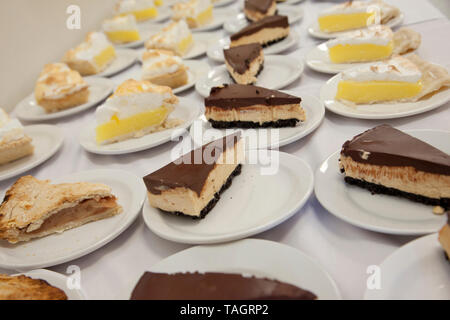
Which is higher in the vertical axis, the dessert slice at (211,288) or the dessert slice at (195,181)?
the dessert slice at (195,181)

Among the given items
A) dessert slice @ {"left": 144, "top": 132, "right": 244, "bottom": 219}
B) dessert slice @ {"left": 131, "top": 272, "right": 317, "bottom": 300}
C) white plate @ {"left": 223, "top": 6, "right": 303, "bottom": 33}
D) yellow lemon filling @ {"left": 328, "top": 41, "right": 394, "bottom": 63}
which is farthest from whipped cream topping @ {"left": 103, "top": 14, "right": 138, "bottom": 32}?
dessert slice @ {"left": 131, "top": 272, "right": 317, "bottom": 300}

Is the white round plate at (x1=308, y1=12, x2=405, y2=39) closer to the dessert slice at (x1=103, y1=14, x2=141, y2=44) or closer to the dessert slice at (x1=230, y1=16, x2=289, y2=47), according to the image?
the dessert slice at (x1=230, y1=16, x2=289, y2=47)

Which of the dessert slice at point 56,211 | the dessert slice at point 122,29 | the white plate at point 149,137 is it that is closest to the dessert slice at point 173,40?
the dessert slice at point 122,29

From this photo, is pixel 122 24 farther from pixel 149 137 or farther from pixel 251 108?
pixel 251 108

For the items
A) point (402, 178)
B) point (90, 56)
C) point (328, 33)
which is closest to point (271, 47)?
point (328, 33)

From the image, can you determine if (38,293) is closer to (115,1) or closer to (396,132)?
(396,132)

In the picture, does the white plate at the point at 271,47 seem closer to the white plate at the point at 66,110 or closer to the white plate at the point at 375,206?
the white plate at the point at 66,110
